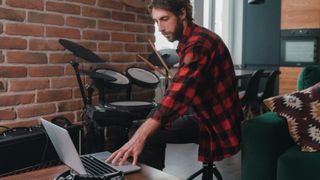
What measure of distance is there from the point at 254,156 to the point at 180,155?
143 centimetres

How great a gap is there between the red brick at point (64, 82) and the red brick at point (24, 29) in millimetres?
329

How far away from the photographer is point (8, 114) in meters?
2.15

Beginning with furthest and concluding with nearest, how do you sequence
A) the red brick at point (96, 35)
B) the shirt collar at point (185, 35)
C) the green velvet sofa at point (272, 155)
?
the red brick at point (96, 35) → the green velvet sofa at point (272, 155) → the shirt collar at point (185, 35)

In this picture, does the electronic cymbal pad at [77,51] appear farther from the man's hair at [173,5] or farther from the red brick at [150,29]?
the red brick at [150,29]

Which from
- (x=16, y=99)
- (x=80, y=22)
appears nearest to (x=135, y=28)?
(x=80, y=22)

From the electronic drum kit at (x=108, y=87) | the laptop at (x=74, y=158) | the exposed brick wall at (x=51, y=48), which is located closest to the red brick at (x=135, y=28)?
the exposed brick wall at (x=51, y=48)

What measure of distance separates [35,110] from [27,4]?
26.5 inches

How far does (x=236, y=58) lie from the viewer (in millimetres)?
5668

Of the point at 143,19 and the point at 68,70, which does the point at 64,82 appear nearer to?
the point at 68,70

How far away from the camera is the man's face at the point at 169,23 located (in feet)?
5.52

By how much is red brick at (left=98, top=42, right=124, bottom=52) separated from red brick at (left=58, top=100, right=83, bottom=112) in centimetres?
44

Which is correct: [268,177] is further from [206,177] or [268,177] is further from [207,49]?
[207,49]

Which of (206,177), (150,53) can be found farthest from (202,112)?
(150,53)

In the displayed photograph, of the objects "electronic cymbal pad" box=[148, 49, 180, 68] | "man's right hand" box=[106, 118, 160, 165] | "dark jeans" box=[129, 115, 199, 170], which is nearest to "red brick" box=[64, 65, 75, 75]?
"electronic cymbal pad" box=[148, 49, 180, 68]
